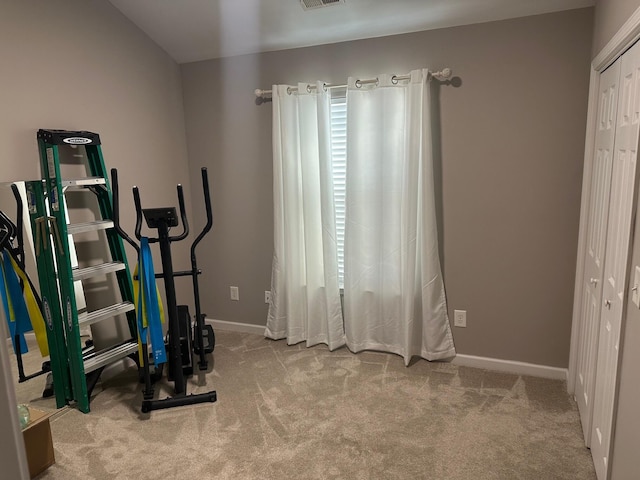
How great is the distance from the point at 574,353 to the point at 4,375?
9.73 feet

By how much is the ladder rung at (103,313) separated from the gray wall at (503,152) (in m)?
1.61

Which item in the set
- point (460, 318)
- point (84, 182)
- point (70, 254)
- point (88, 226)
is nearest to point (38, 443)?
point (70, 254)

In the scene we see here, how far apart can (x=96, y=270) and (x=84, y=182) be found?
0.55 m

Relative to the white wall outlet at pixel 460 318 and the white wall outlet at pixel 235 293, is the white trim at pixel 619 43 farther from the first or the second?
the white wall outlet at pixel 235 293

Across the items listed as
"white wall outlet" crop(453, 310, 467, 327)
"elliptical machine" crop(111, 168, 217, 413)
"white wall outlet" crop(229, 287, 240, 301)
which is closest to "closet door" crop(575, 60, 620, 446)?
"white wall outlet" crop(453, 310, 467, 327)

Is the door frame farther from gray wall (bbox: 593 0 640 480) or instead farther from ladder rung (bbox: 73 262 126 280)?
ladder rung (bbox: 73 262 126 280)

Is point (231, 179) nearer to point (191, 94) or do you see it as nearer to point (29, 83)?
point (191, 94)

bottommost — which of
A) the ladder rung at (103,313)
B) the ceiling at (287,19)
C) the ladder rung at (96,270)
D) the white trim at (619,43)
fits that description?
the ladder rung at (103,313)

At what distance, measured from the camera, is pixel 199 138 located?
3.79 meters

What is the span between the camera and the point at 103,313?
9.55 feet

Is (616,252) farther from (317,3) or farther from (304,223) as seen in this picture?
(317,3)

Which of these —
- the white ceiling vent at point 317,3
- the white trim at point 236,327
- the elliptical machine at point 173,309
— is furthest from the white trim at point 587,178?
the white trim at point 236,327

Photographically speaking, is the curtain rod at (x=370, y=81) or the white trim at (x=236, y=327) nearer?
the curtain rod at (x=370, y=81)

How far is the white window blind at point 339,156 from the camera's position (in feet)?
10.9
